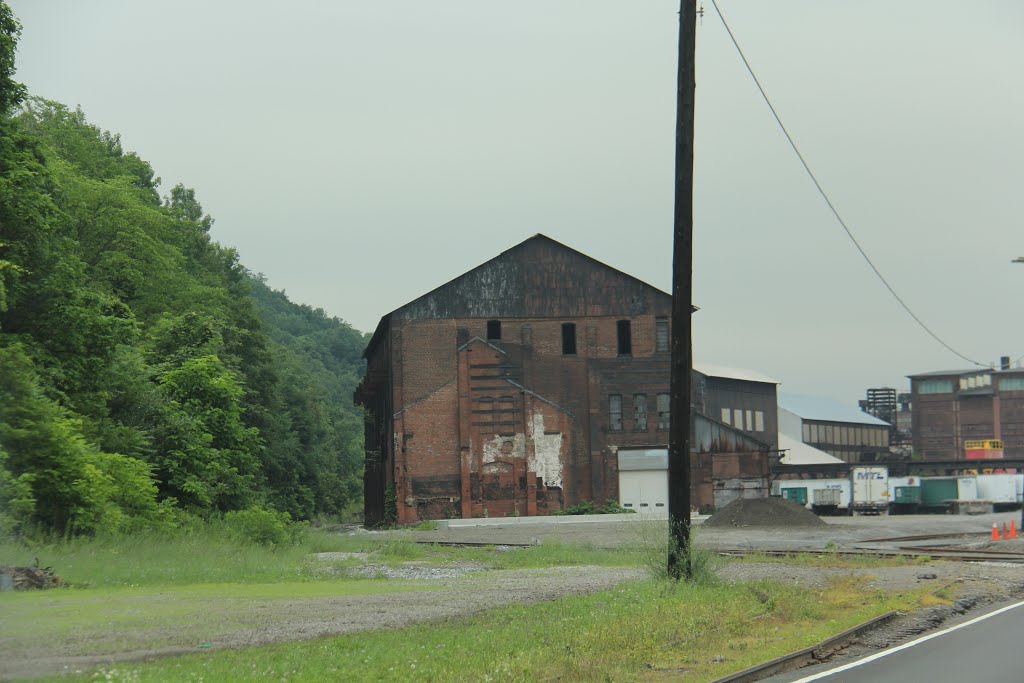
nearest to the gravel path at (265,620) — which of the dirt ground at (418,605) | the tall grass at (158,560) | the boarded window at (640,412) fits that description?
the dirt ground at (418,605)

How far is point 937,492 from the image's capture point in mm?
64438

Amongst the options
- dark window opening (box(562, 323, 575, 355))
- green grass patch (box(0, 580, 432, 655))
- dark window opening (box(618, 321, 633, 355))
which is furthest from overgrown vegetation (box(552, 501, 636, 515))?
green grass patch (box(0, 580, 432, 655))

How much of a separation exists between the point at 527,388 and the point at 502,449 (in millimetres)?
3518

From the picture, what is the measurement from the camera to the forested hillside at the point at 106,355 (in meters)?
25.8

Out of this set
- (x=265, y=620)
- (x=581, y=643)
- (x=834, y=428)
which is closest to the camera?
(x=581, y=643)

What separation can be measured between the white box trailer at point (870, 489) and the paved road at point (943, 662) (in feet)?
161

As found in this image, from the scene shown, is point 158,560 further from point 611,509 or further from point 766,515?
point 611,509

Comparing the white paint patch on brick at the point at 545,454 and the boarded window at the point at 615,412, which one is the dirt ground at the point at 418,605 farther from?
the boarded window at the point at 615,412

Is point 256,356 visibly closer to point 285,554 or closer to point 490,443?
point 490,443

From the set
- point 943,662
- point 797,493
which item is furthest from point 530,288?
point 943,662

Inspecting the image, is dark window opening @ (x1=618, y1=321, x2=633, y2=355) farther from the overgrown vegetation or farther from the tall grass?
the tall grass

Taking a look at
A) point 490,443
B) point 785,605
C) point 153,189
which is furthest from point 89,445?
point 153,189

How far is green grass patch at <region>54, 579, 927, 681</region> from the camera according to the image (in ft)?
33.9

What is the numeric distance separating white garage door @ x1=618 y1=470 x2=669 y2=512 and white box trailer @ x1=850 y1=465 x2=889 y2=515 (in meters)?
11.1
